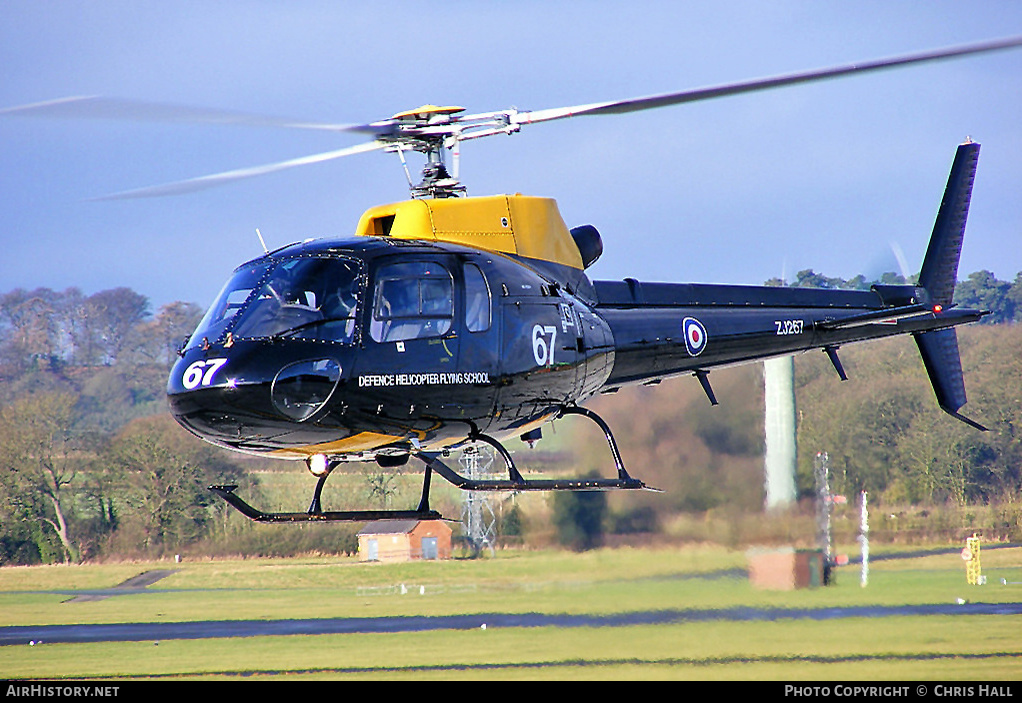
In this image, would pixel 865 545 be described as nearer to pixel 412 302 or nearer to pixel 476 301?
pixel 476 301

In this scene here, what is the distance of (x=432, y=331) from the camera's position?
840 centimetres

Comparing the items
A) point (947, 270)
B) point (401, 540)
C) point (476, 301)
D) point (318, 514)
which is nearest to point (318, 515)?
point (318, 514)

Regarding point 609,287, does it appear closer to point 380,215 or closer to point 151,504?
point 380,215

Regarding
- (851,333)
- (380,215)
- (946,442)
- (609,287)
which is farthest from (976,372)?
(380,215)

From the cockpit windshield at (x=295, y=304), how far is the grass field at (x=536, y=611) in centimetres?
1131

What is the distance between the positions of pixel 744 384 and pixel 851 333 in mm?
7908

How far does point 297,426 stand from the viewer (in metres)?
8.00

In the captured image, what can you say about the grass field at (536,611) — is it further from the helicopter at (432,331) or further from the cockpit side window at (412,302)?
the cockpit side window at (412,302)

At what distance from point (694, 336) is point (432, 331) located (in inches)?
144

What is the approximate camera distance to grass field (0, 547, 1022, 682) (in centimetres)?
1842

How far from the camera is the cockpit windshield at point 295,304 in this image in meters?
7.91

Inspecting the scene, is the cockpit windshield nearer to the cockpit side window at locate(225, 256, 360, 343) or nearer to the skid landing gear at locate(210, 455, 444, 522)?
the cockpit side window at locate(225, 256, 360, 343)

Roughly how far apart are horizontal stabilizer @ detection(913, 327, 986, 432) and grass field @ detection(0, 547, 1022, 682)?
5.83m

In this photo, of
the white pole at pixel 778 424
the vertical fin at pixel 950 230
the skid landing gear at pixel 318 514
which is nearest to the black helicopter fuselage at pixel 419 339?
the skid landing gear at pixel 318 514
